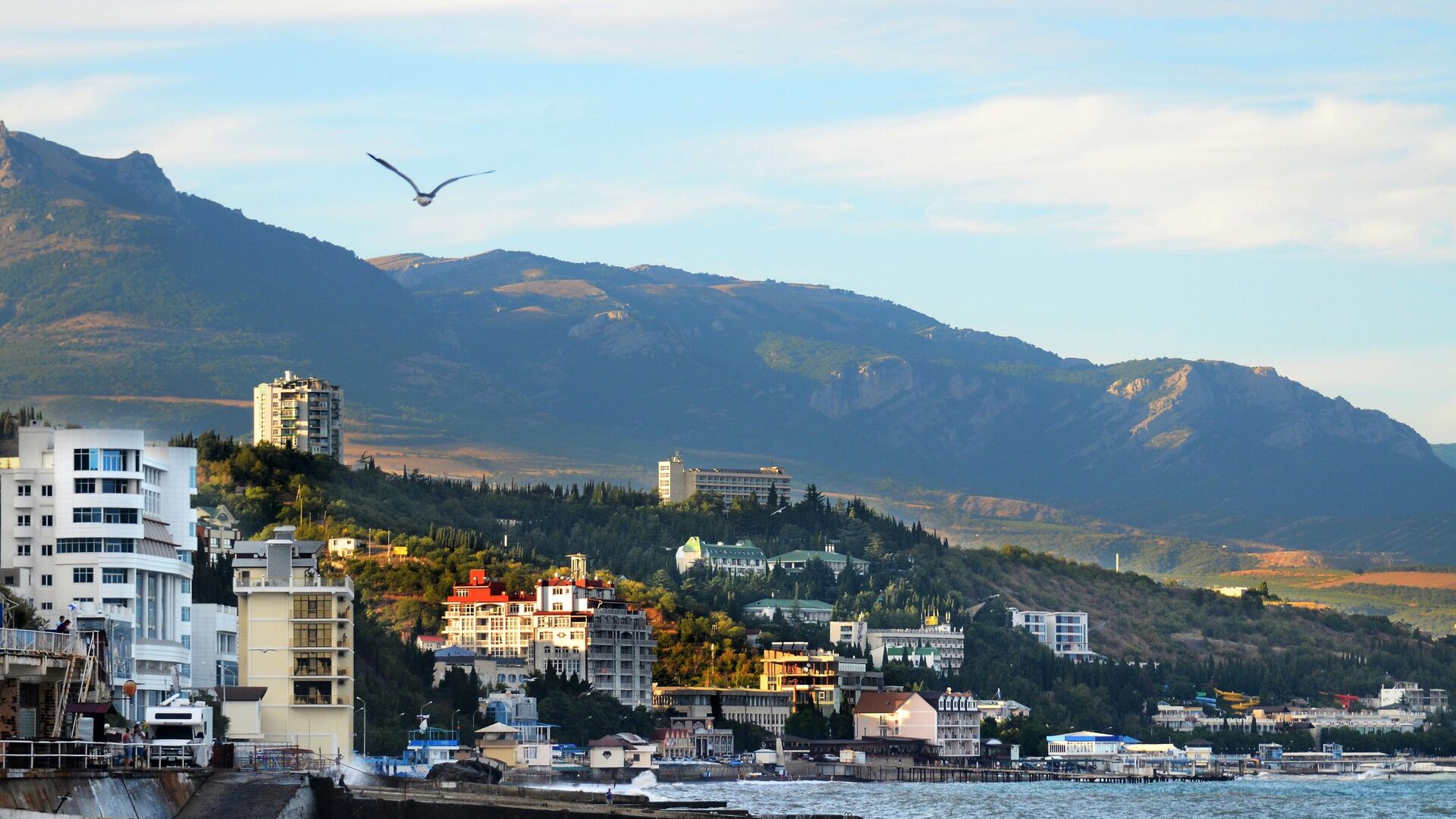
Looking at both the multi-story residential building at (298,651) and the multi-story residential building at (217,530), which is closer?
the multi-story residential building at (298,651)

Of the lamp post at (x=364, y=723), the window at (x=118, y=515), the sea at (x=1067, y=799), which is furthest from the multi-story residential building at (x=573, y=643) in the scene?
the window at (x=118, y=515)

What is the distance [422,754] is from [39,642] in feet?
255

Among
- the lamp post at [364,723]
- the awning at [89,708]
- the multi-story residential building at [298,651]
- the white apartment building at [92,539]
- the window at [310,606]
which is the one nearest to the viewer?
the awning at [89,708]

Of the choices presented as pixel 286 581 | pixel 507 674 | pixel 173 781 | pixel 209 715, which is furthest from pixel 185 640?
pixel 507 674

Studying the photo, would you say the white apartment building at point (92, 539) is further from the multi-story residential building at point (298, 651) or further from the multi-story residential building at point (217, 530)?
the multi-story residential building at point (217, 530)

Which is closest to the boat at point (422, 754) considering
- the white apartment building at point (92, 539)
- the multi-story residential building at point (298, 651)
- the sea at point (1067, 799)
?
the multi-story residential building at point (298, 651)

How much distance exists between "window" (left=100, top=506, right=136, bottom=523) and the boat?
12.6m

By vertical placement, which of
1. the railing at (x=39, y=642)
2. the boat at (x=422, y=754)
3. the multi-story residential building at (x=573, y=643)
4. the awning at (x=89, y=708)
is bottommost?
the boat at (x=422, y=754)

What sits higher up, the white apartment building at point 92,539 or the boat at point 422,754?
the white apartment building at point 92,539

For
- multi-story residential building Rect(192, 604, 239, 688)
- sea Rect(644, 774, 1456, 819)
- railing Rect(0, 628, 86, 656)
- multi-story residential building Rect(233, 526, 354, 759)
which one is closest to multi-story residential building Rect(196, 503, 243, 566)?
sea Rect(644, 774, 1456, 819)

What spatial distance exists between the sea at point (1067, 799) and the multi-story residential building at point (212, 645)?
22.0 m

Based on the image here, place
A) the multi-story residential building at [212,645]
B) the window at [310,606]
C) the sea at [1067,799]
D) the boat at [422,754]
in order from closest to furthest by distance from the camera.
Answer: the window at [310,606] < the multi-story residential building at [212,645] < the boat at [422,754] < the sea at [1067,799]

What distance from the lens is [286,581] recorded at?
10244cm

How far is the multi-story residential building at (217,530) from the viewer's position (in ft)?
470
